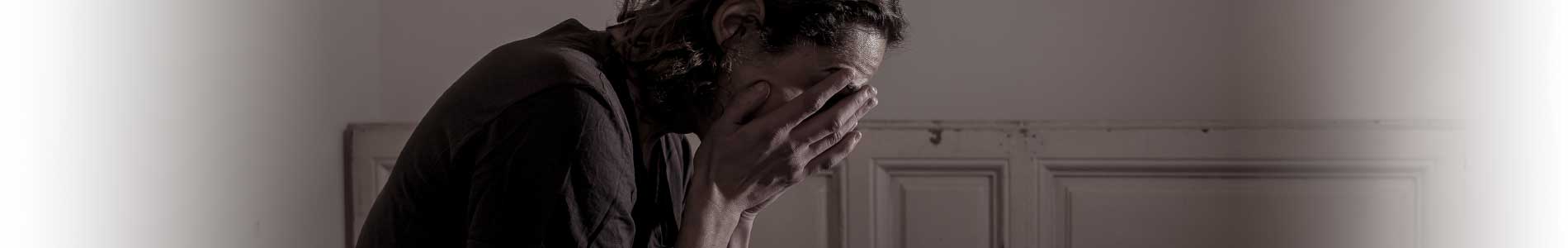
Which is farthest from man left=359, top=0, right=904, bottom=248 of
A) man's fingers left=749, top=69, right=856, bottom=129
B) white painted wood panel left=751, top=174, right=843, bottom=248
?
white painted wood panel left=751, top=174, right=843, bottom=248

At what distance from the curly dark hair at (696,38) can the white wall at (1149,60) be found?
2.35 feet

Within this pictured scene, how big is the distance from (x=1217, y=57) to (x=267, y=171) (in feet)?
4.08

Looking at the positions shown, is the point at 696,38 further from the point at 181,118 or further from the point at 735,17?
the point at 181,118

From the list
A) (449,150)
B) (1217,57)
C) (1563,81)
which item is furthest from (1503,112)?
(449,150)

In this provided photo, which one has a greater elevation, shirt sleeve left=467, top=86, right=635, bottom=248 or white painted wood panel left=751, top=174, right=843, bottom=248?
shirt sleeve left=467, top=86, right=635, bottom=248

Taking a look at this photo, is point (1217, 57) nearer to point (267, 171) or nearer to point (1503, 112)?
point (1503, 112)

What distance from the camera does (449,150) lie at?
0.70 metres

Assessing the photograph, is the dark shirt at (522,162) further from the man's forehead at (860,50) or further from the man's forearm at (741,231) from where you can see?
the man's forearm at (741,231)

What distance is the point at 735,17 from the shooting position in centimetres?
78

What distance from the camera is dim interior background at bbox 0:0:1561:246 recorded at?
1.25 meters

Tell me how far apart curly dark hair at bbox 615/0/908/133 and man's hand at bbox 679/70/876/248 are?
0.10 feet

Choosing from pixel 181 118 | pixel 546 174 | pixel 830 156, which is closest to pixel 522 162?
pixel 546 174

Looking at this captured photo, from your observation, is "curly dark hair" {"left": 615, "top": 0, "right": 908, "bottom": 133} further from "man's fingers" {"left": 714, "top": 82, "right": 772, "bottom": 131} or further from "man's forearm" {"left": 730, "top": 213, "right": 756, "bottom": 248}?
"man's forearm" {"left": 730, "top": 213, "right": 756, "bottom": 248}

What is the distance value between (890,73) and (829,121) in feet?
2.34
